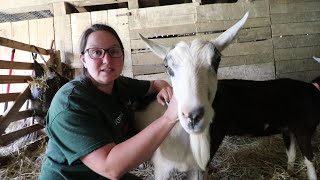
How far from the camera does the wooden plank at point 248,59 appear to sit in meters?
4.23

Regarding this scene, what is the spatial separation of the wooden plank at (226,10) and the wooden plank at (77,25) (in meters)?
1.64

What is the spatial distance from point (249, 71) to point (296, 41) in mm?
807

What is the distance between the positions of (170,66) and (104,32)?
0.47 meters

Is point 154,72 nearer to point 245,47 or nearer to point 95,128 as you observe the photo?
point 245,47

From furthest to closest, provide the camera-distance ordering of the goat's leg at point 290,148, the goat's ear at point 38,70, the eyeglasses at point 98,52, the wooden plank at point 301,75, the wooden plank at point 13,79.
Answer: the wooden plank at point 301,75, the goat's ear at point 38,70, the wooden plank at point 13,79, the goat's leg at point 290,148, the eyeglasses at point 98,52

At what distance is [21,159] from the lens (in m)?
3.42

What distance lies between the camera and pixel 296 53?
14.0 feet

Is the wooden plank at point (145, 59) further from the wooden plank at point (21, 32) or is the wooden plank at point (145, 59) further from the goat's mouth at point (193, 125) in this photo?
the goat's mouth at point (193, 125)

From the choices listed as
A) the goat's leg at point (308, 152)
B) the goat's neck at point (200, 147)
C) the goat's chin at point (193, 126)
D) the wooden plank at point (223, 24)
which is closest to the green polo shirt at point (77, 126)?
the goat's chin at point (193, 126)

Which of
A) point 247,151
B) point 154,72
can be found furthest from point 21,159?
point 247,151

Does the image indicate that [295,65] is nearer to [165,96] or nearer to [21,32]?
[165,96]

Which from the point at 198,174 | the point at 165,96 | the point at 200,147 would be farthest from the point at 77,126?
the point at 198,174

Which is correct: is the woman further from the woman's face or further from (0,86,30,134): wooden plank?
(0,86,30,134): wooden plank

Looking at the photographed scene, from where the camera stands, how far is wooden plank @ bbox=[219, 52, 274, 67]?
423cm
